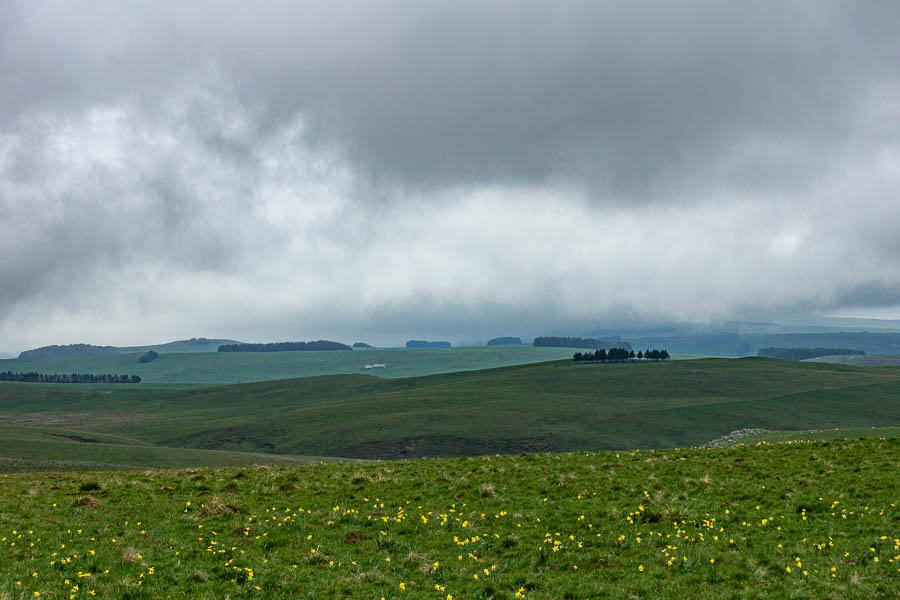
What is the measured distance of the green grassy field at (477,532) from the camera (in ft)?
47.8

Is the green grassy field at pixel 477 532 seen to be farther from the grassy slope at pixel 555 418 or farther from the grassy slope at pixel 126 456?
the grassy slope at pixel 555 418

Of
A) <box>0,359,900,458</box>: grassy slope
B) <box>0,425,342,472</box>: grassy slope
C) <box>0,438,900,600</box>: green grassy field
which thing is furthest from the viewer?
<box>0,359,900,458</box>: grassy slope

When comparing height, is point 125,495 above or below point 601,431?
above

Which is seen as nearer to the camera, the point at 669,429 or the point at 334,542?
the point at 334,542

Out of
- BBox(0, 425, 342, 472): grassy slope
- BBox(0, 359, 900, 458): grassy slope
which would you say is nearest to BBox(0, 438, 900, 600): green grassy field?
BBox(0, 425, 342, 472): grassy slope

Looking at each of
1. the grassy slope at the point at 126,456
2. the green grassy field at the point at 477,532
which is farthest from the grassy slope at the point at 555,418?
the green grassy field at the point at 477,532

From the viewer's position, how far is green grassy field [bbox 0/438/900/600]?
14.6 m

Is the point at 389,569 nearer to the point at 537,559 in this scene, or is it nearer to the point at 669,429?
the point at 537,559

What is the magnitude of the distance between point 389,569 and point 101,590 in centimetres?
693

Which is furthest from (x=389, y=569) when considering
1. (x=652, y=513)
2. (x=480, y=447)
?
(x=480, y=447)

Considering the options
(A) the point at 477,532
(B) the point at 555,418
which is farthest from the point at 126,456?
(B) the point at 555,418

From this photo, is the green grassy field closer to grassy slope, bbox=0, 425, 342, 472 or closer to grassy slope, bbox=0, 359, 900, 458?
grassy slope, bbox=0, 425, 342, 472

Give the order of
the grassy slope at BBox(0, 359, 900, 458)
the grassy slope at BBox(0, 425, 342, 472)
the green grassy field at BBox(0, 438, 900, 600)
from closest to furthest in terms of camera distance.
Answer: the green grassy field at BBox(0, 438, 900, 600) → the grassy slope at BBox(0, 425, 342, 472) → the grassy slope at BBox(0, 359, 900, 458)

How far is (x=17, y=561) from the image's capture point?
52.3 feet
